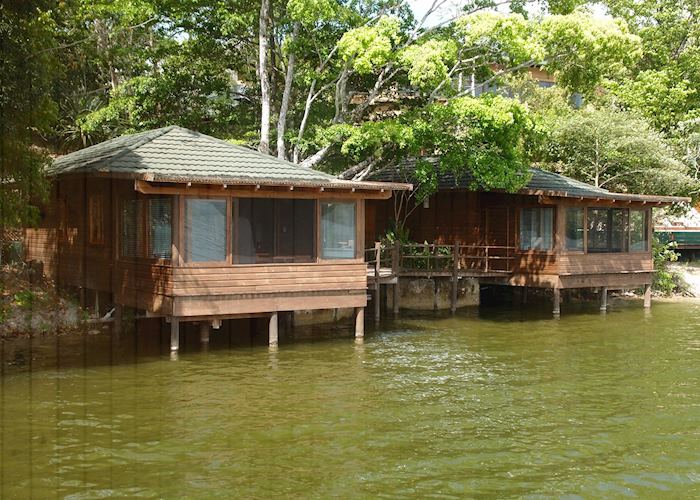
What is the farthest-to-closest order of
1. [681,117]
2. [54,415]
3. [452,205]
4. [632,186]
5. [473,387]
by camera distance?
1. [681,117]
2. [632,186]
3. [452,205]
4. [473,387]
5. [54,415]

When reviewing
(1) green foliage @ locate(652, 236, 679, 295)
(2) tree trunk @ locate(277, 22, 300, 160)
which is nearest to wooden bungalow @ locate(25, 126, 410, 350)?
(2) tree trunk @ locate(277, 22, 300, 160)

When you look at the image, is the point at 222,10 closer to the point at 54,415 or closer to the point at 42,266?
the point at 42,266

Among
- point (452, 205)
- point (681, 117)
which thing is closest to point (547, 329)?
point (452, 205)

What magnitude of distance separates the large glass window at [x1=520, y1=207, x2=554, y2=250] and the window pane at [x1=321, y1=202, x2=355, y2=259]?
9.29 metres

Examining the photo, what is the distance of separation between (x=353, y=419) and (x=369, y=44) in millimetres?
13132

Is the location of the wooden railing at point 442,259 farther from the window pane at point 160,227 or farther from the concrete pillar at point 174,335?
the window pane at point 160,227

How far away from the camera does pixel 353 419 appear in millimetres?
12883

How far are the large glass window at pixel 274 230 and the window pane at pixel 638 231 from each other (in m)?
14.0

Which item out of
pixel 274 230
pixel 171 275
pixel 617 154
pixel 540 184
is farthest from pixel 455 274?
pixel 617 154

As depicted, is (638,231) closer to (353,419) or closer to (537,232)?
(537,232)

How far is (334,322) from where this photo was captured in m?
24.0

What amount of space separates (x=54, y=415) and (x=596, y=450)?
786 centimetres

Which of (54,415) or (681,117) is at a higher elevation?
(681,117)

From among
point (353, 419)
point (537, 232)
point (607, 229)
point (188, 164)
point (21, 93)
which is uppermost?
point (21, 93)
